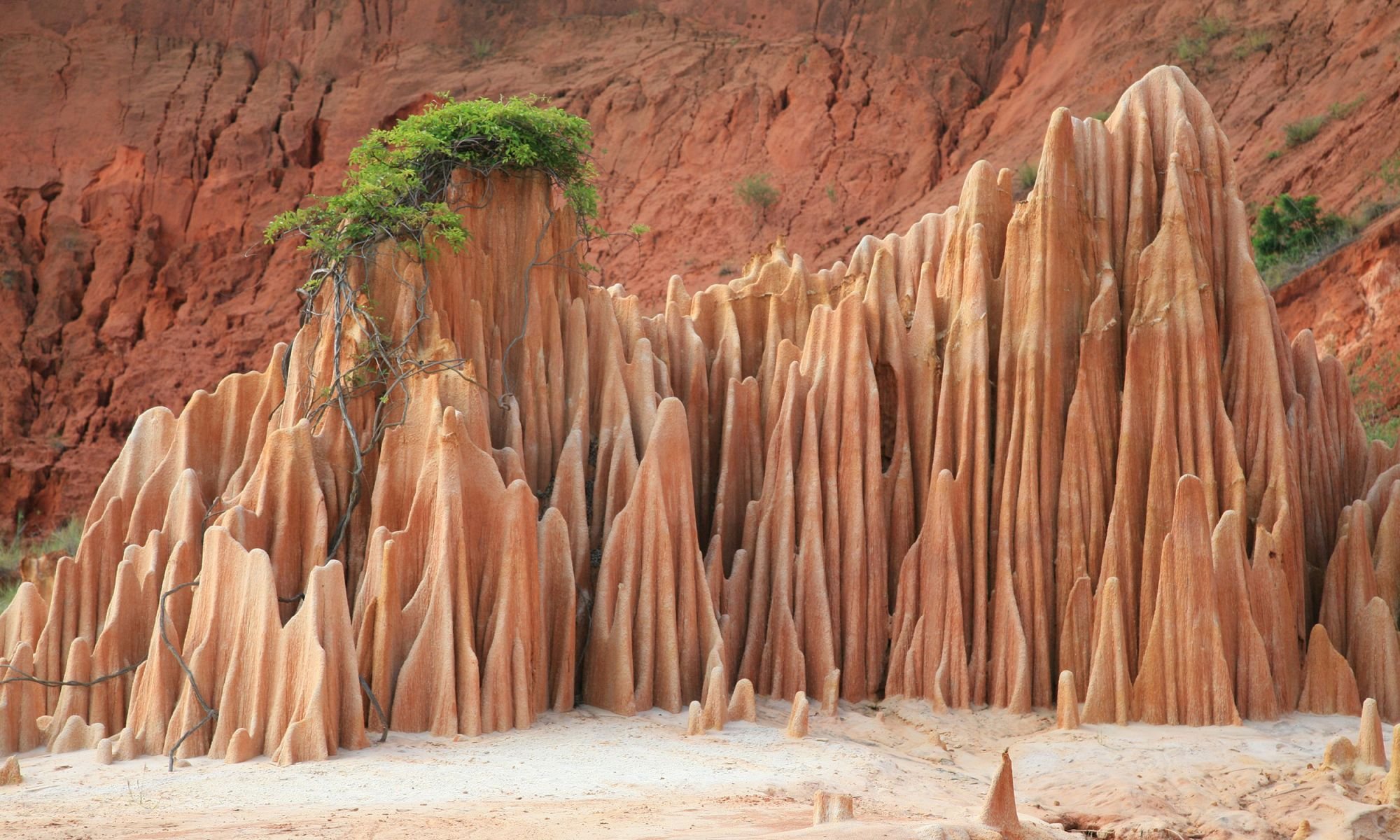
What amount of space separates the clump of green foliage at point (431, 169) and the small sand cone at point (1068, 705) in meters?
6.57

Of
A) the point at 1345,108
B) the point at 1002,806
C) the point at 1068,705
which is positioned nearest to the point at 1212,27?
the point at 1345,108

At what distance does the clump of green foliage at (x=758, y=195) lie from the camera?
29.2m

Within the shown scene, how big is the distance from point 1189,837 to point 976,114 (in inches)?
909

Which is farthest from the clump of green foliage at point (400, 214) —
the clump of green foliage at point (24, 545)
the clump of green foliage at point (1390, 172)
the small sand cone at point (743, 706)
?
the clump of green foliage at point (1390, 172)

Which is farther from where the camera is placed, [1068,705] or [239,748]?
[1068,705]

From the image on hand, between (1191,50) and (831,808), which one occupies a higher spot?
(1191,50)

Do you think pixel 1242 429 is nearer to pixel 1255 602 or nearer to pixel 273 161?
pixel 1255 602

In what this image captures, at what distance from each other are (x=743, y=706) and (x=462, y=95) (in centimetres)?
2338

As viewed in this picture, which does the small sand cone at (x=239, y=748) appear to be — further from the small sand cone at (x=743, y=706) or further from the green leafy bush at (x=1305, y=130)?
the green leafy bush at (x=1305, y=130)

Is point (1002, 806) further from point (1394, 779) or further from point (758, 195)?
point (758, 195)

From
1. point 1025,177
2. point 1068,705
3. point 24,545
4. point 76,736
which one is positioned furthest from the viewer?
point 1025,177

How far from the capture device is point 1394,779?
9.65 metres

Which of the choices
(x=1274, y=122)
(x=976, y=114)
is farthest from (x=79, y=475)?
(x=1274, y=122)

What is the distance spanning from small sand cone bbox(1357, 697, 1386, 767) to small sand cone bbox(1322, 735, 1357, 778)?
0.17 ft
